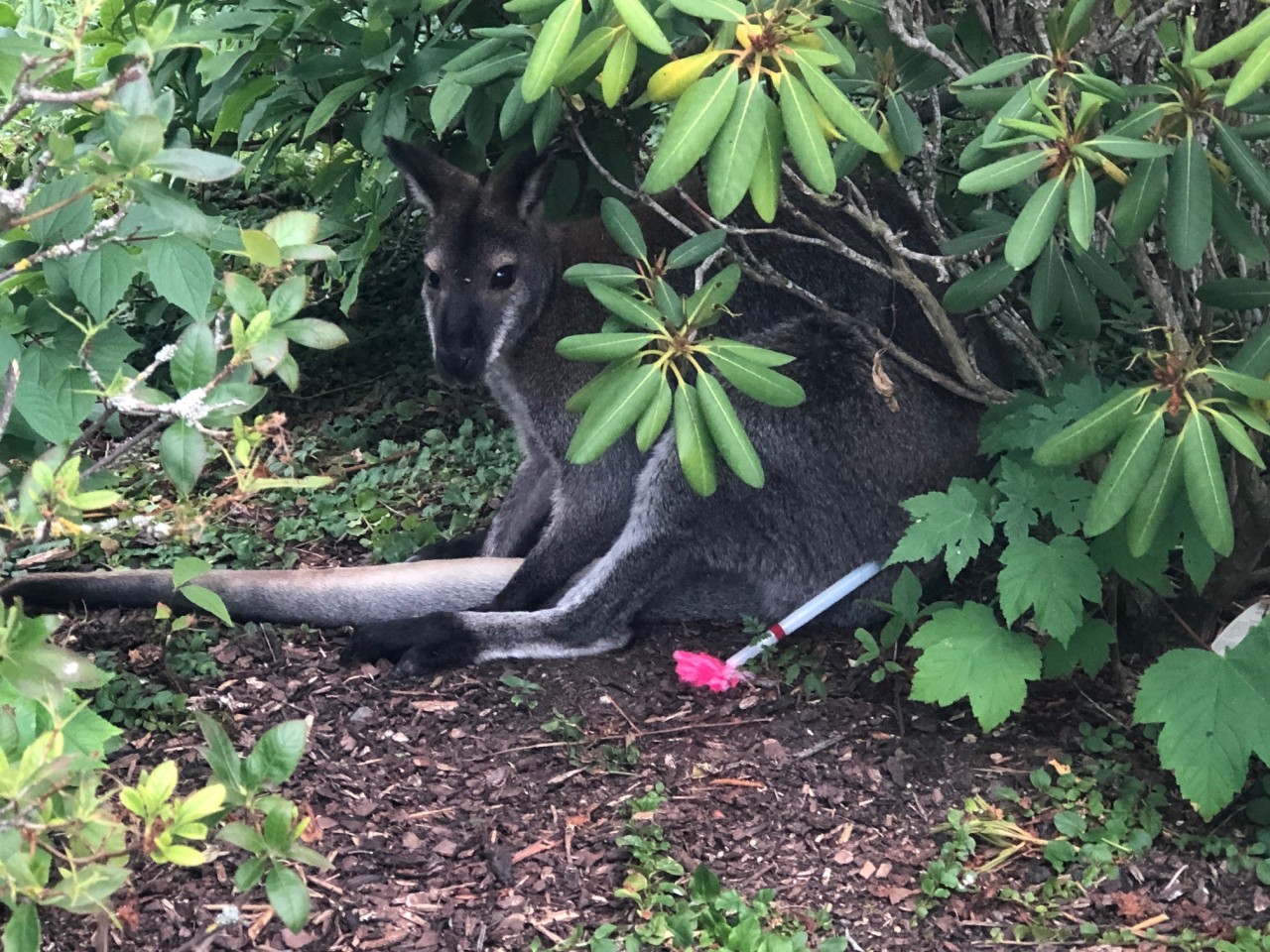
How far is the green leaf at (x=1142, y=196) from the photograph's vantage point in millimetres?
2656

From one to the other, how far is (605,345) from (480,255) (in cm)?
140

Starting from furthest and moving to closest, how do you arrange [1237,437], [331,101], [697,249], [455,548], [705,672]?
1. [455,548]
2. [331,101]
3. [705,672]
4. [697,249]
5. [1237,437]

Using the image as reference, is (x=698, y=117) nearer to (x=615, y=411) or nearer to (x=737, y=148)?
(x=737, y=148)

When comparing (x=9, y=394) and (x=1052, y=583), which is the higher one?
(x=9, y=394)

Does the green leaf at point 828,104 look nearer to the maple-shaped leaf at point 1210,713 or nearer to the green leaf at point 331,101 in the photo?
the maple-shaped leaf at point 1210,713

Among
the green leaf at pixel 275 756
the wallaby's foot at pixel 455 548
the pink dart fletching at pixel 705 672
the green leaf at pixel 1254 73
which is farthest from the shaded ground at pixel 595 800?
the green leaf at pixel 1254 73

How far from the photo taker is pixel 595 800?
327 centimetres

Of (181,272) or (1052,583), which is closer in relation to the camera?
(181,272)

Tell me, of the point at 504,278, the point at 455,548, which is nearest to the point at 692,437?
the point at 504,278

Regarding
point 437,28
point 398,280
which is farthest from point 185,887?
point 398,280

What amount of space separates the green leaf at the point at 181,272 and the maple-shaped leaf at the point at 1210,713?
2.22m

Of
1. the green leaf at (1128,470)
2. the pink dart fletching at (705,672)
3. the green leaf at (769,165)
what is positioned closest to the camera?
A: the green leaf at (769,165)

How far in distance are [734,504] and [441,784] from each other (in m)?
1.28

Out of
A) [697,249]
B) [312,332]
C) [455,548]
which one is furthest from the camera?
[455,548]
